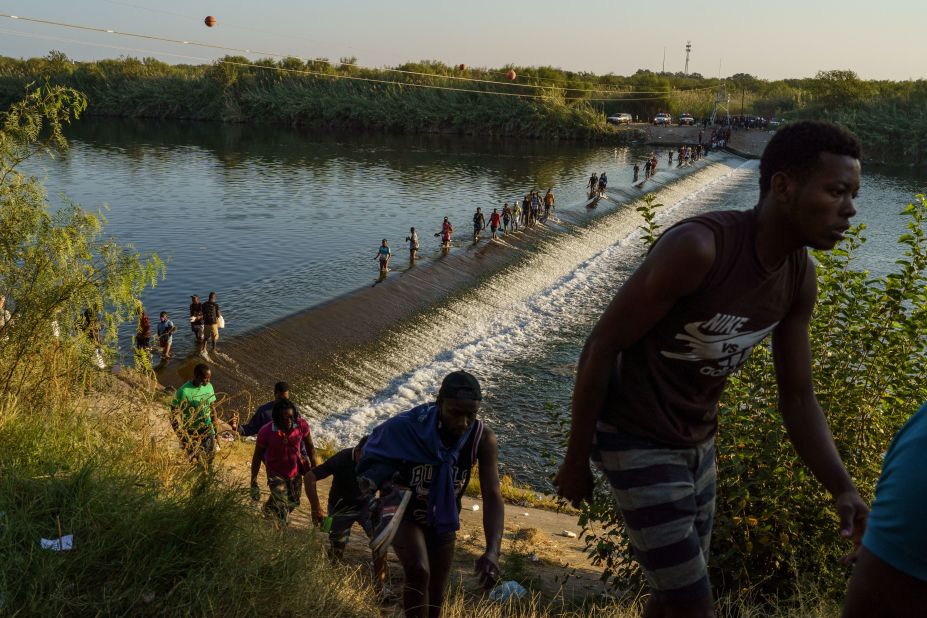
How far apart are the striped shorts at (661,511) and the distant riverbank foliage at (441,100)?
7518cm

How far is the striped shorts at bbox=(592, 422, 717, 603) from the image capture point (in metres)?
2.56

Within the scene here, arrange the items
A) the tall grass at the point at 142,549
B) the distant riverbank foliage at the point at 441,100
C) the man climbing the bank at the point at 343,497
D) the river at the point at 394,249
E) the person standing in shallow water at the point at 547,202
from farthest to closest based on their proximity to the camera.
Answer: the distant riverbank foliage at the point at 441,100 < the person standing in shallow water at the point at 547,202 < the river at the point at 394,249 < the man climbing the bank at the point at 343,497 < the tall grass at the point at 142,549

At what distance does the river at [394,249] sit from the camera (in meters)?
16.4

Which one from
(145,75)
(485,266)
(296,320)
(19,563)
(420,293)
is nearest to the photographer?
(19,563)

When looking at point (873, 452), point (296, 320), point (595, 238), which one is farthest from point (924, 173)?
point (873, 452)

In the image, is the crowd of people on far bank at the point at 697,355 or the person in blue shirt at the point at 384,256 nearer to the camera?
the crowd of people on far bank at the point at 697,355

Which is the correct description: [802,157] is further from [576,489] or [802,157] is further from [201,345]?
[201,345]

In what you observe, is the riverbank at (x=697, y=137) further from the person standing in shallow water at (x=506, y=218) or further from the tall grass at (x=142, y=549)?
the tall grass at (x=142, y=549)

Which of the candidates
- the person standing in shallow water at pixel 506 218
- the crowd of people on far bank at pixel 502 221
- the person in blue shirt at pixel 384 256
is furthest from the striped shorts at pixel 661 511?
the person standing in shallow water at pixel 506 218

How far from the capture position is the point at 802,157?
248 cm

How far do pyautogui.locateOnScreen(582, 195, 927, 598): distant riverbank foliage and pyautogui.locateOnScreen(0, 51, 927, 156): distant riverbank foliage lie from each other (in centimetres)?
7138

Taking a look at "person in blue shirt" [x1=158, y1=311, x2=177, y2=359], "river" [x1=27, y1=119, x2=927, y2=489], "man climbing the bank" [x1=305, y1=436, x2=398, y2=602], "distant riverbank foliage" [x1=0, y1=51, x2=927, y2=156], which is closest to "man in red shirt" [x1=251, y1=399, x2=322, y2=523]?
"man climbing the bank" [x1=305, y1=436, x2=398, y2=602]

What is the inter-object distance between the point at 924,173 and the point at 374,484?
233 feet

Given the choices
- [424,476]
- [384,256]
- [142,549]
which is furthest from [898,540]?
[384,256]
